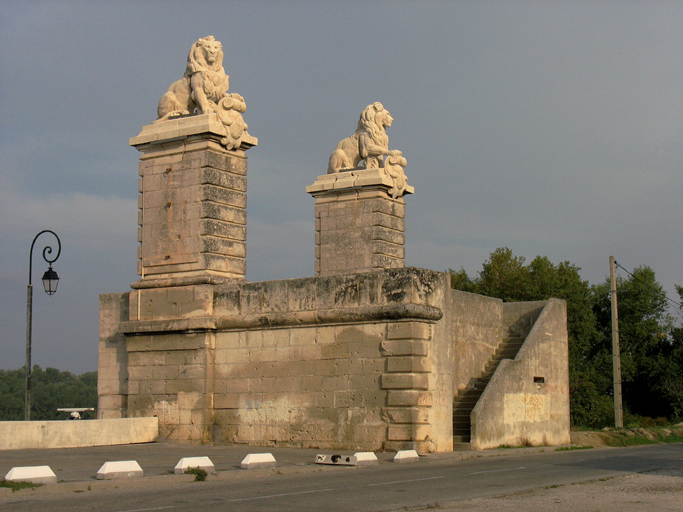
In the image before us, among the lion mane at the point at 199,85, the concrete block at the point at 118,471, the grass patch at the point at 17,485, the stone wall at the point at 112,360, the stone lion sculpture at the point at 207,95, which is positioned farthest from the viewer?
the stone wall at the point at 112,360

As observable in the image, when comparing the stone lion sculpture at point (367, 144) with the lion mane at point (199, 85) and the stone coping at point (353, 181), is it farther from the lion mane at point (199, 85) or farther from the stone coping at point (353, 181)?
the lion mane at point (199, 85)

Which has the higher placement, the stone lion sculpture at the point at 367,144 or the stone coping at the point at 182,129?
the stone lion sculpture at the point at 367,144

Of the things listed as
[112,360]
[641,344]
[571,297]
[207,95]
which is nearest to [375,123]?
[207,95]

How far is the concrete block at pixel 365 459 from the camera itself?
1366cm

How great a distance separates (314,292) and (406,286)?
196 centimetres

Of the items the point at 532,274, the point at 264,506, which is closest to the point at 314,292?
the point at 264,506

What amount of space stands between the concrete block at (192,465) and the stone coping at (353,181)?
10879mm

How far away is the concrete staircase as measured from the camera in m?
17.8

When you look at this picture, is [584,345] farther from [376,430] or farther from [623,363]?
[376,430]

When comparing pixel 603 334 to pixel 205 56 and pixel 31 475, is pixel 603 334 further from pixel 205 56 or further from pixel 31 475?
pixel 31 475

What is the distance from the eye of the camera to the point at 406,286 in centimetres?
1577

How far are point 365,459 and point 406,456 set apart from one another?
963 millimetres

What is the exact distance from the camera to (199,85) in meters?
18.6

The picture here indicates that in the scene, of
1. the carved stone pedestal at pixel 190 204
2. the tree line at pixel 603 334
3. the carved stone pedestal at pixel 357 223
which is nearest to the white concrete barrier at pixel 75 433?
the carved stone pedestal at pixel 190 204
